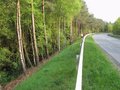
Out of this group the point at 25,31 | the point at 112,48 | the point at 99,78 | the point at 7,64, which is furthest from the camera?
the point at 25,31

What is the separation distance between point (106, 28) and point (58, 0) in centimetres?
13983

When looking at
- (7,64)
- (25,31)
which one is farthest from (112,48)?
(25,31)

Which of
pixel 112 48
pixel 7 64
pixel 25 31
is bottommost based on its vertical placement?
pixel 7 64

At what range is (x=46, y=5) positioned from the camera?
43562mm

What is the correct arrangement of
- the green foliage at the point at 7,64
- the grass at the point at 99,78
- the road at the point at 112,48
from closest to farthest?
the grass at the point at 99,78 → the road at the point at 112,48 → the green foliage at the point at 7,64

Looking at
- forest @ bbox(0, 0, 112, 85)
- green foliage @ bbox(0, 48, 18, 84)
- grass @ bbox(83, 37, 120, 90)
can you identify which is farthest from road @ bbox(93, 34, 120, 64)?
green foliage @ bbox(0, 48, 18, 84)

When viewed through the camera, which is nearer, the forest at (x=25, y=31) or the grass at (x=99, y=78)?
the grass at (x=99, y=78)

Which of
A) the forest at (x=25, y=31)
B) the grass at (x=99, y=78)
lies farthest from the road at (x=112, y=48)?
the forest at (x=25, y=31)

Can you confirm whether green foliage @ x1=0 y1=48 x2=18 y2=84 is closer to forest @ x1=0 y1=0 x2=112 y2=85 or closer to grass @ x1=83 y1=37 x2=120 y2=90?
forest @ x1=0 y1=0 x2=112 y2=85

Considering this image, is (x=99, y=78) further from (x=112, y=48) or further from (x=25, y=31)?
(x=25, y=31)

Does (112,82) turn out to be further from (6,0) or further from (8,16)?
(8,16)

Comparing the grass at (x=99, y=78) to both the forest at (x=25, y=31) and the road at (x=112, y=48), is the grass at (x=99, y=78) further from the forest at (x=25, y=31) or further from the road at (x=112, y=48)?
the forest at (x=25, y=31)

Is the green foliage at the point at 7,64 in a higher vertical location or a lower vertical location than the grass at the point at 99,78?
lower

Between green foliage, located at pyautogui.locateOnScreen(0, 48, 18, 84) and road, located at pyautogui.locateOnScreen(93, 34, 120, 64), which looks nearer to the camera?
road, located at pyautogui.locateOnScreen(93, 34, 120, 64)
